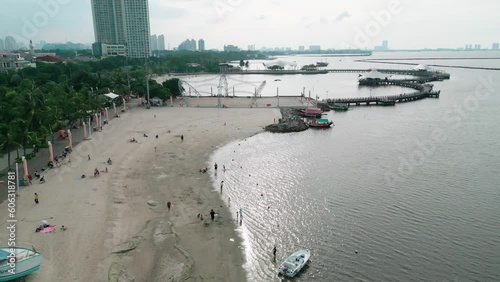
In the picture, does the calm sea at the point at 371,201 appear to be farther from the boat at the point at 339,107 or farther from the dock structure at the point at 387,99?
the dock structure at the point at 387,99

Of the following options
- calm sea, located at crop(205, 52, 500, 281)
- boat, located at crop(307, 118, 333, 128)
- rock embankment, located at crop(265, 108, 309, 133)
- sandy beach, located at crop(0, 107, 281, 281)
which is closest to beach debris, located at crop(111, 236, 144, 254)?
sandy beach, located at crop(0, 107, 281, 281)

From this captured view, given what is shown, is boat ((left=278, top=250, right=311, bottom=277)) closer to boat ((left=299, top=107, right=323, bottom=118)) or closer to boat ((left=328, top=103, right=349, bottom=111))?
boat ((left=299, top=107, right=323, bottom=118))

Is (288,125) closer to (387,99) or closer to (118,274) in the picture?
(118,274)

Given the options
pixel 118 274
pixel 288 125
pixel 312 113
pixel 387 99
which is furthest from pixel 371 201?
pixel 387 99

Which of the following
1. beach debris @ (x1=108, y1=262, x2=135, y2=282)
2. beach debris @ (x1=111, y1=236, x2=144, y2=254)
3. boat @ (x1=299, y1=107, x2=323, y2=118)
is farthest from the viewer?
boat @ (x1=299, y1=107, x2=323, y2=118)

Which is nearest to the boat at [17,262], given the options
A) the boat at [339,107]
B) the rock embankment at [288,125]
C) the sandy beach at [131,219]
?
the sandy beach at [131,219]

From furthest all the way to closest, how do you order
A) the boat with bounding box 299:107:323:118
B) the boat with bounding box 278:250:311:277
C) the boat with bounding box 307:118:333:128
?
the boat with bounding box 299:107:323:118
the boat with bounding box 307:118:333:128
the boat with bounding box 278:250:311:277

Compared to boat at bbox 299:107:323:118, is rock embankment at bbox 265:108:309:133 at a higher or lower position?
lower
